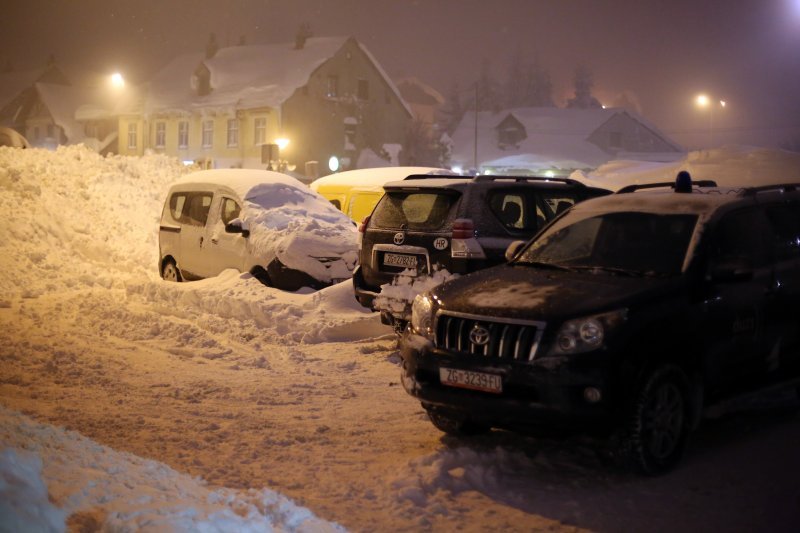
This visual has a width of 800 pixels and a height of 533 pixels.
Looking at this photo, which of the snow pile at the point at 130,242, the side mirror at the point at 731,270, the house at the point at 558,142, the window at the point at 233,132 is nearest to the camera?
the side mirror at the point at 731,270

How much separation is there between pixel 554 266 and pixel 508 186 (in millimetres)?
3226

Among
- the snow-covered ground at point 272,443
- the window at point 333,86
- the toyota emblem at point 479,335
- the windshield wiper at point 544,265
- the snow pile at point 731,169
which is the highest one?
the window at point 333,86

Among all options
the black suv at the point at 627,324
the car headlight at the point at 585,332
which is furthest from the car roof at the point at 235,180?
the car headlight at the point at 585,332

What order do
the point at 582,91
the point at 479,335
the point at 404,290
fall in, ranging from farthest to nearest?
1. the point at 582,91
2. the point at 404,290
3. the point at 479,335

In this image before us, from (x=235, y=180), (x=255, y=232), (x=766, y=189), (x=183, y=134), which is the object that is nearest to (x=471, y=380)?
(x=766, y=189)

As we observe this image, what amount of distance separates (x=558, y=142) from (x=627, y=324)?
61267 mm

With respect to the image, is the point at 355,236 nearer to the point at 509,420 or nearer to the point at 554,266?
the point at 554,266

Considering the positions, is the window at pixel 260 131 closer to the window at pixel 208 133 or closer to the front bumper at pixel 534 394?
the window at pixel 208 133

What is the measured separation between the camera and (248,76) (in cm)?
5062

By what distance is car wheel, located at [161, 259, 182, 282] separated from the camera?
1418 centimetres

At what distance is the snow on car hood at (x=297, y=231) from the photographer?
12062mm

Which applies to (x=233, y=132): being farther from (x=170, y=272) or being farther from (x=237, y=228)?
(x=237, y=228)

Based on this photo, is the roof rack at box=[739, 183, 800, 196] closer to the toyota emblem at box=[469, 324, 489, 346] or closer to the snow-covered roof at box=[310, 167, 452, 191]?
the toyota emblem at box=[469, 324, 489, 346]

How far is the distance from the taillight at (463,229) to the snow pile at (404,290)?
0.38m
